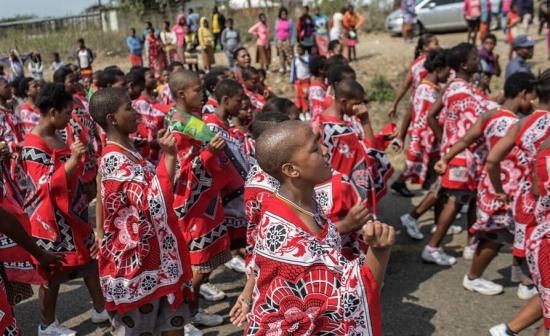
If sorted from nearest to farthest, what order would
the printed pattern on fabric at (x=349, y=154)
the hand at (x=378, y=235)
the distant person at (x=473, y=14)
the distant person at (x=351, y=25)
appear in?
the hand at (x=378, y=235), the printed pattern on fabric at (x=349, y=154), the distant person at (x=473, y=14), the distant person at (x=351, y=25)

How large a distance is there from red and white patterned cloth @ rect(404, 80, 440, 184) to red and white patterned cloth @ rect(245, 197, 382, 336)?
4.12 meters

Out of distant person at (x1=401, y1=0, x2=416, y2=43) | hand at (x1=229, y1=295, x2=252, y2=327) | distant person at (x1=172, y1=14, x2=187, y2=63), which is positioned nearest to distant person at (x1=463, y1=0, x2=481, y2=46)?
distant person at (x1=401, y1=0, x2=416, y2=43)

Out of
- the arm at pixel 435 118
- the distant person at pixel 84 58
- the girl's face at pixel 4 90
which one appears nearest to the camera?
the arm at pixel 435 118

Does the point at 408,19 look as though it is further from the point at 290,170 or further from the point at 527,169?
the point at 290,170

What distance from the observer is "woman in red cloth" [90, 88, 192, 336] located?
3.32 meters

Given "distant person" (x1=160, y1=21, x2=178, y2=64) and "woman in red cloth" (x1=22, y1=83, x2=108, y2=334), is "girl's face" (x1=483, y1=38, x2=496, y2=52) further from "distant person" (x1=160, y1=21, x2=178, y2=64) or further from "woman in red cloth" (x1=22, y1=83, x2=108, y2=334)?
"distant person" (x1=160, y1=21, x2=178, y2=64)

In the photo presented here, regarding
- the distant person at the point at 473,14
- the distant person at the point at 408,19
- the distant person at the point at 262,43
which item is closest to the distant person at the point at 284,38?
the distant person at the point at 262,43

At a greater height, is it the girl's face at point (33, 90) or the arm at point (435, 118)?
the girl's face at point (33, 90)

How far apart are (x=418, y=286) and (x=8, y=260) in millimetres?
3435

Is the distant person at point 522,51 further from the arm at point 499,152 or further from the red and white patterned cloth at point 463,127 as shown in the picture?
the arm at point 499,152

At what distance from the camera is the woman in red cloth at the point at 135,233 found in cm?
332

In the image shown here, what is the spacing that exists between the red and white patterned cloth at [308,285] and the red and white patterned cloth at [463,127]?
3.27 meters

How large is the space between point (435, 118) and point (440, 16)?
13319 mm

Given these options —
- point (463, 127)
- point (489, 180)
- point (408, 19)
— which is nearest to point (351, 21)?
point (408, 19)
